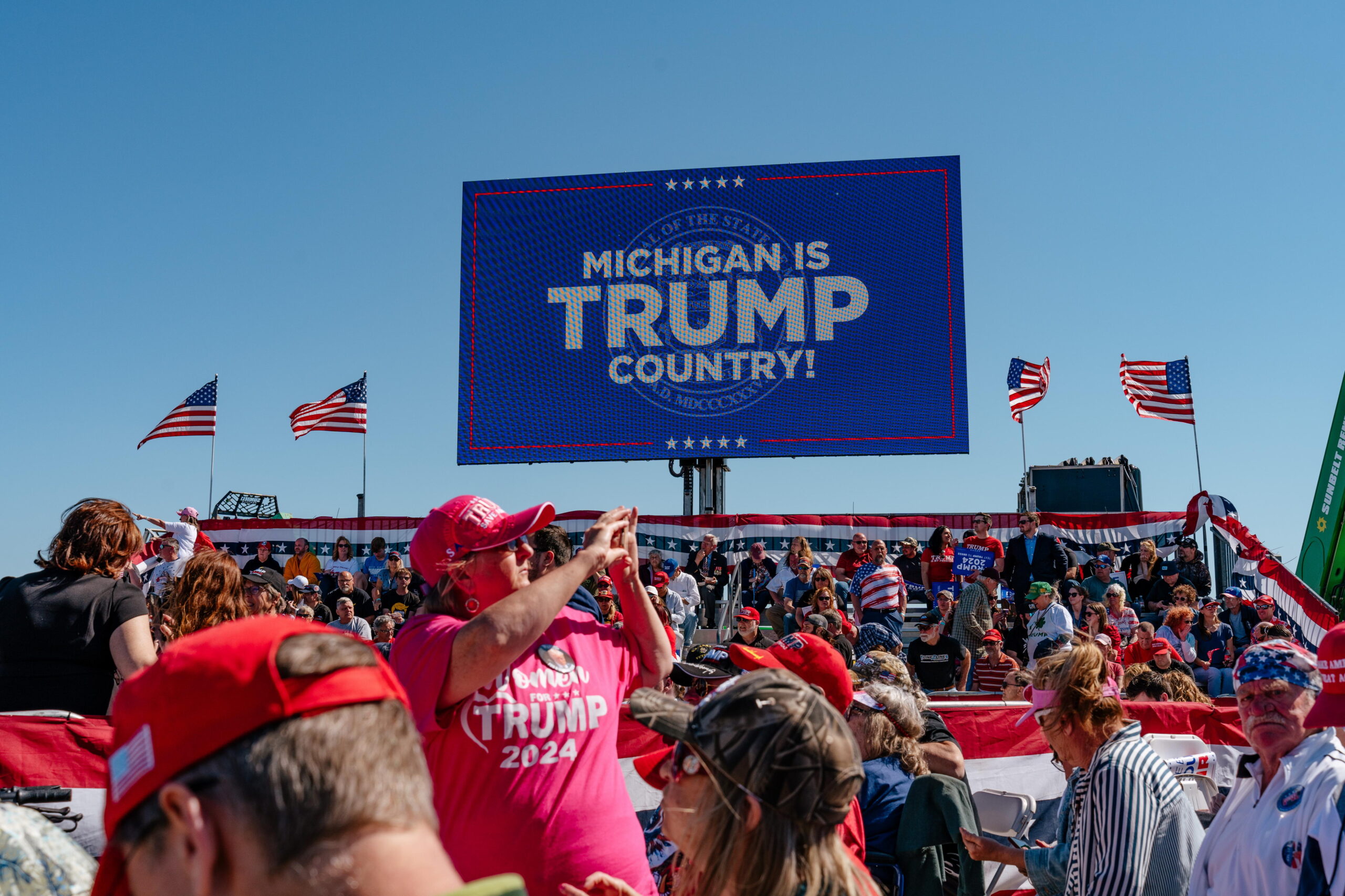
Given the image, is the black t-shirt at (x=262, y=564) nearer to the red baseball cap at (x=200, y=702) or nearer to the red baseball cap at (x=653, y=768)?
the red baseball cap at (x=653, y=768)

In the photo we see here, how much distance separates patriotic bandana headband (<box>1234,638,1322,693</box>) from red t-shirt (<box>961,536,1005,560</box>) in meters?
10.4

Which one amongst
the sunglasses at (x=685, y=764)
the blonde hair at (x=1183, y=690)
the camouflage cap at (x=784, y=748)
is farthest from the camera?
the blonde hair at (x=1183, y=690)

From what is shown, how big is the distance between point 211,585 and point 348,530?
535 inches

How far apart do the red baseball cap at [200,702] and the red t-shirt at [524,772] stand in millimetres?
1525

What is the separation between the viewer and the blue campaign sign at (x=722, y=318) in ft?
59.5

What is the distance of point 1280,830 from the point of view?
257 centimetres

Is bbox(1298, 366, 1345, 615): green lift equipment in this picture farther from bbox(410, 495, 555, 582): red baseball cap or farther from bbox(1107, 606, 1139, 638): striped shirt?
bbox(410, 495, 555, 582): red baseball cap

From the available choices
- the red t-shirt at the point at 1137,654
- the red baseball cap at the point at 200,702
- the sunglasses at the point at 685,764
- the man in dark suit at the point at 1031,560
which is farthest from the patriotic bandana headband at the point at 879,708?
the man in dark suit at the point at 1031,560

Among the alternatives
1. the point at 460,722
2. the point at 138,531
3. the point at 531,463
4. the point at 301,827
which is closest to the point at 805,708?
the point at 301,827

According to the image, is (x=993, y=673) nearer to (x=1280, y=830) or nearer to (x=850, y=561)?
(x=850, y=561)

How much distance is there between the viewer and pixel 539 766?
101 inches

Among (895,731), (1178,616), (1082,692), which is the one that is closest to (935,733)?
(895,731)

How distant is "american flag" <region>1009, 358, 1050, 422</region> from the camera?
18359mm

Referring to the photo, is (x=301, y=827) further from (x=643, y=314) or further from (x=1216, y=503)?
(x=643, y=314)
